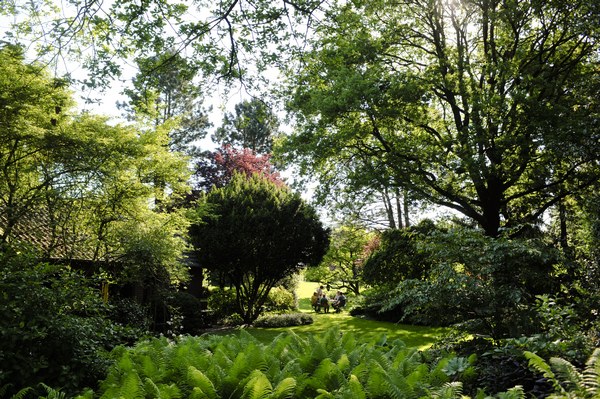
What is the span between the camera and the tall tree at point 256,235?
19312 millimetres

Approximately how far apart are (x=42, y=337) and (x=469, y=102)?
Answer: 1276 cm

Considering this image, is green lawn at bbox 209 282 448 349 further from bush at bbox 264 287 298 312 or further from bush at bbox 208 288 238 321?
bush at bbox 208 288 238 321

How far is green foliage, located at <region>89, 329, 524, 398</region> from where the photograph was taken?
3816mm

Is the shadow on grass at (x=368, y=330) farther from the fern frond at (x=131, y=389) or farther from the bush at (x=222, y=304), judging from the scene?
the fern frond at (x=131, y=389)

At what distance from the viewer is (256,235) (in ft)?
64.5

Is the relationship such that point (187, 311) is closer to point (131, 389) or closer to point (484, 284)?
point (484, 284)

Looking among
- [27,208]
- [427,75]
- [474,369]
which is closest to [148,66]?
[474,369]

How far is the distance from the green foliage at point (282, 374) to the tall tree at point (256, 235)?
13.6 meters

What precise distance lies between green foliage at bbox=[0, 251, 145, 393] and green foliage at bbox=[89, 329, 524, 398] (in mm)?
666

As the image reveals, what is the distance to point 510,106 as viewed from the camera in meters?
14.0

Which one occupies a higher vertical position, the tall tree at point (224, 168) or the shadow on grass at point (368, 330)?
the tall tree at point (224, 168)

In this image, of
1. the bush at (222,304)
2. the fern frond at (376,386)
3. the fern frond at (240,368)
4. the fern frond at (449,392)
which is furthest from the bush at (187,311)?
the fern frond at (449,392)

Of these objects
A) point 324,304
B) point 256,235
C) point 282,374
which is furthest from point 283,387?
point 324,304

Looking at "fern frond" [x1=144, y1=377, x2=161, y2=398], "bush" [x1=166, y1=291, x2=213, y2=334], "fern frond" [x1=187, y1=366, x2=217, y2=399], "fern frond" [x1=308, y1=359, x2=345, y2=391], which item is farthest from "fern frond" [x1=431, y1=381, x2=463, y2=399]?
"bush" [x1=166, y1=291, x2=213, y2=334]
